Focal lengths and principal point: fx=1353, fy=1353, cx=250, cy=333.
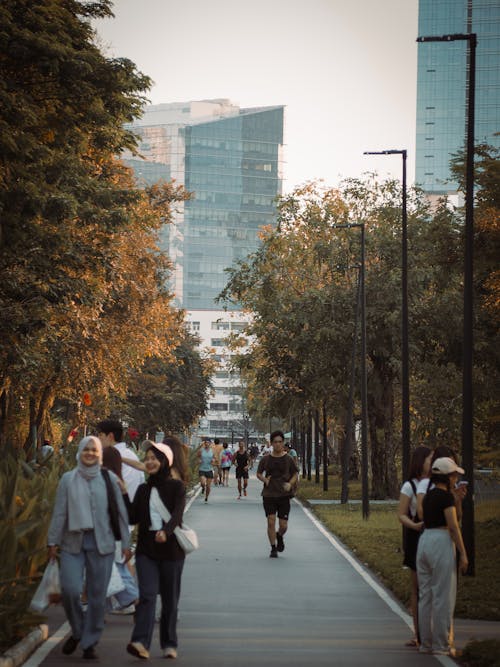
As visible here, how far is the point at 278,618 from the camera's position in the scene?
13.7 meters

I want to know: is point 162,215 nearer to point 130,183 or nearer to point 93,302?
point 130,183

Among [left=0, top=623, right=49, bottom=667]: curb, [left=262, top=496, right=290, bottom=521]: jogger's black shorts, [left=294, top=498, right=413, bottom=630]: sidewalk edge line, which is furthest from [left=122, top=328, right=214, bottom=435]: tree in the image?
[left=0, top=623, right=49, bottom=667]: curb

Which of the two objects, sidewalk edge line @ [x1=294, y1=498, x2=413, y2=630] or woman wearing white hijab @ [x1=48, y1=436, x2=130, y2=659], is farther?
sidewalk edge line @ [x1=294, y1=498, x2=413, y2=630]

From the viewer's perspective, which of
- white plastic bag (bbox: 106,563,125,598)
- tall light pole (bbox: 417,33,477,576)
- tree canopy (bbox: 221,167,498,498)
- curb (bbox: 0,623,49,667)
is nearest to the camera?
curb (bbox: 0,623,49,667)

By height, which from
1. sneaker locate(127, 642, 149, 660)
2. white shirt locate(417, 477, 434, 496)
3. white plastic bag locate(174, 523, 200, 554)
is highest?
white shirt locate(417, 477, 434, 496)

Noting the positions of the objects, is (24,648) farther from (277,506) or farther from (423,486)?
(277,506)

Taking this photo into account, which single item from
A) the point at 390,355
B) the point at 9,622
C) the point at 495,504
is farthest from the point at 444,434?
the point at 9,622

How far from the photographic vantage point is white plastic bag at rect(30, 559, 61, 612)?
10750 millimetres

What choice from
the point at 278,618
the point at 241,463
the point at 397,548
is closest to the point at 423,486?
the point at 278,618

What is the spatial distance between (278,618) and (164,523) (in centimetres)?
326

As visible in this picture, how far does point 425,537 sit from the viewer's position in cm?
1127

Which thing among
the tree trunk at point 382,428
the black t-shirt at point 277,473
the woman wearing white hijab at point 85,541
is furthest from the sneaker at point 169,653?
the tree trunk at point 382,428

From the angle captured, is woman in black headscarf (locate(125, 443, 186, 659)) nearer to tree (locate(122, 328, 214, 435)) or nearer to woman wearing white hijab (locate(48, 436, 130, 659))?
woman wearing white hijab (locate(48, 436, 130, 659))

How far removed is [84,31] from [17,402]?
19073mm
